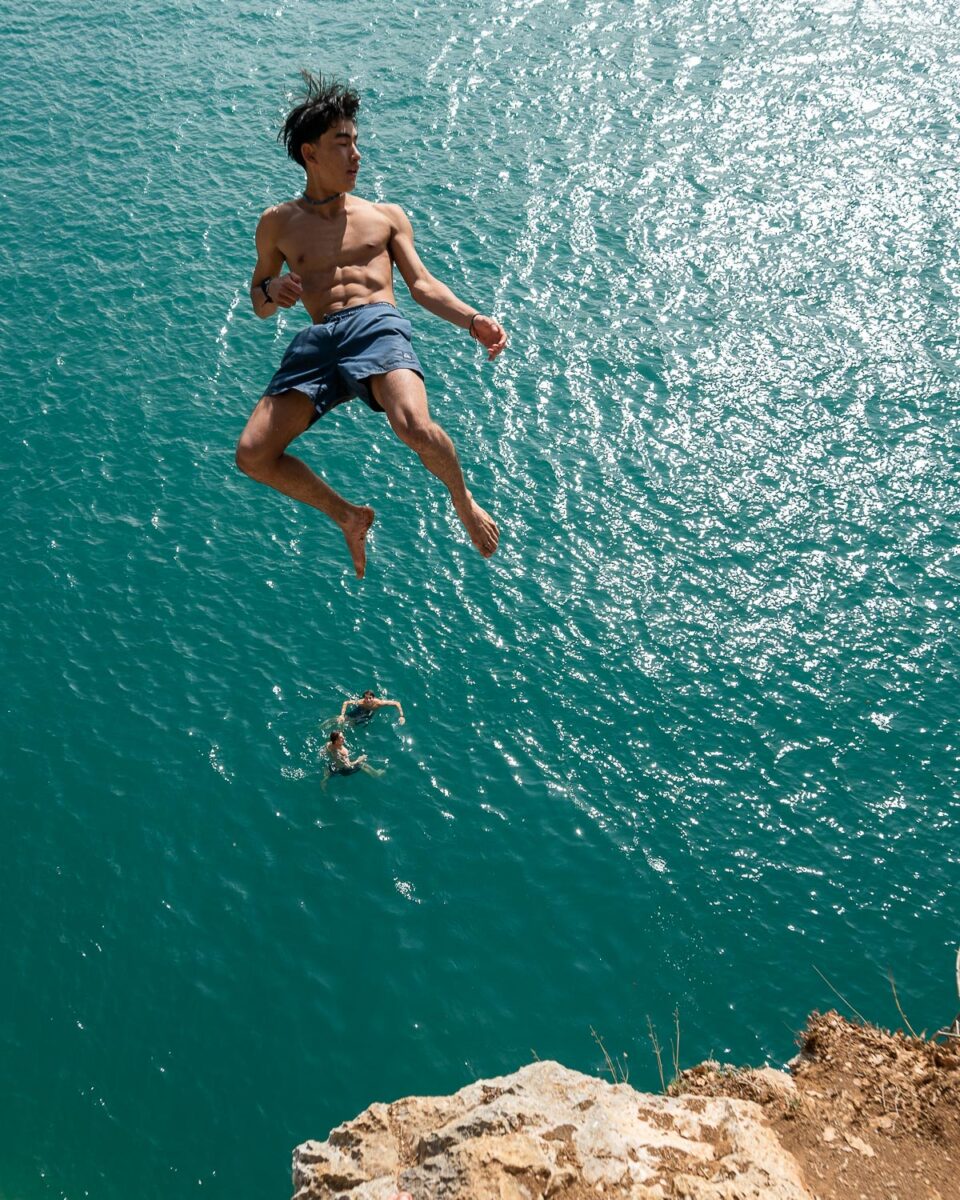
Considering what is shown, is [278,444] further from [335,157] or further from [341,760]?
[341,760]

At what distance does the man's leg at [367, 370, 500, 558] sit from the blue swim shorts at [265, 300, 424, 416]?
0.15m

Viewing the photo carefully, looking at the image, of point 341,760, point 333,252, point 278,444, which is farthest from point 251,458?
point 341,760

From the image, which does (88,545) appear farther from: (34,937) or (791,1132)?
(791,1132)

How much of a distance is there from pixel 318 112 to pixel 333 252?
111cm

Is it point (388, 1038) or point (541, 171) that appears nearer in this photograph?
point (388, 1038)

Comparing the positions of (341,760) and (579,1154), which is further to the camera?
(341,760)

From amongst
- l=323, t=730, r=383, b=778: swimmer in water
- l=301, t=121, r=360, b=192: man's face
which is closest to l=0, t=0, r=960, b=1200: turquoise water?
l=323, t=730, r=383, b=778: swimmer in water

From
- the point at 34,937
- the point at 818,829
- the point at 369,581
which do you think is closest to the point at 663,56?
the point at 369,581

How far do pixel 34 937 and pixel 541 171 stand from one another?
27.8 meters

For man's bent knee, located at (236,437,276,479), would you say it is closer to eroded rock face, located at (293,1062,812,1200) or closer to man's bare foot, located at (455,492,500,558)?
man's bare foot, located at (455,492,500,558)

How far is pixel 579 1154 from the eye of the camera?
930 cm

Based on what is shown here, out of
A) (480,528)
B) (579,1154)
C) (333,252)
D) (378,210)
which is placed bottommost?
(579,1154)

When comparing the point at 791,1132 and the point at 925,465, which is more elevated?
the point at 925,465

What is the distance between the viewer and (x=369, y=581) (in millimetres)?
27281
